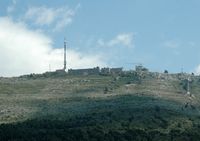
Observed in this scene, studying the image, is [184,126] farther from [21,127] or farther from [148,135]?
[21,127]

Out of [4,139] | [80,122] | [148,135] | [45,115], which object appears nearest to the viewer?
[4,139]

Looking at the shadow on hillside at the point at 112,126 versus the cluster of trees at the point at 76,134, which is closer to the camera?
the cluster of trees at the point at 76,134

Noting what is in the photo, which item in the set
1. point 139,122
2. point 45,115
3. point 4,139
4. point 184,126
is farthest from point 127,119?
point 4,139

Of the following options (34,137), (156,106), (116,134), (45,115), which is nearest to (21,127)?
(34,137)

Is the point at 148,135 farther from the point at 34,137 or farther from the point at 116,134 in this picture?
the point at 34,137

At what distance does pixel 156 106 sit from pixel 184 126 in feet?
72.8

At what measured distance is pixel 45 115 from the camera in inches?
7569

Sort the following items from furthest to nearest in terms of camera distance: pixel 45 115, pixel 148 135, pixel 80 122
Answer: pixel 45 115 → pixel 80 122 → pixel 148 135

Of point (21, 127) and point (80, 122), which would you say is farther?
point (80, 122)

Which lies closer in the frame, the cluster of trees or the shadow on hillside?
the cluster of trees

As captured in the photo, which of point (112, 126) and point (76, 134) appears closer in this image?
point (76, 134)

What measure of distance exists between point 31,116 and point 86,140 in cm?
4828

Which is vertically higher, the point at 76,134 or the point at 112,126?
the point at 112,126

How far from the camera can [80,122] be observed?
6752 inches
